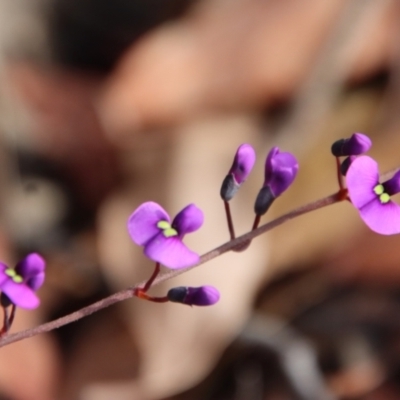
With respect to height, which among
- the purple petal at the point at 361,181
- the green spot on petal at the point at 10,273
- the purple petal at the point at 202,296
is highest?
the green spot on petal at the point at 10,273

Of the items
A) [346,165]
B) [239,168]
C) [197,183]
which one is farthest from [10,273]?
[197,183]

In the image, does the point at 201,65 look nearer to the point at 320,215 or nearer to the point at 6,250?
the point at 320,215

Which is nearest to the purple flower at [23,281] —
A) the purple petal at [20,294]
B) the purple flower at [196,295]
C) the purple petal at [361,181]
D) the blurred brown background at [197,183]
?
the purple petal at [20,294]

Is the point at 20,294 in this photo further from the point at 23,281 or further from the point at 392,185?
the point at 392,185

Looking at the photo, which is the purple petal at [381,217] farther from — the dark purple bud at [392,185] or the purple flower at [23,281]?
the purple flower at [23,281]

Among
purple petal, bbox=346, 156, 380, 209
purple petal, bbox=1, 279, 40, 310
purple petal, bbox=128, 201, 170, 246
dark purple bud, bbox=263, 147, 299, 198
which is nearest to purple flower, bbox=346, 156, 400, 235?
purple petal, bbox=346, 156, 380, 209

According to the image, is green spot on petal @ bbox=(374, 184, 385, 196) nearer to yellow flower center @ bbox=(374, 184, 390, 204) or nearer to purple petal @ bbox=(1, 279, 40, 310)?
yellow flower center @ bbox=(374, 184, 390, 204)
